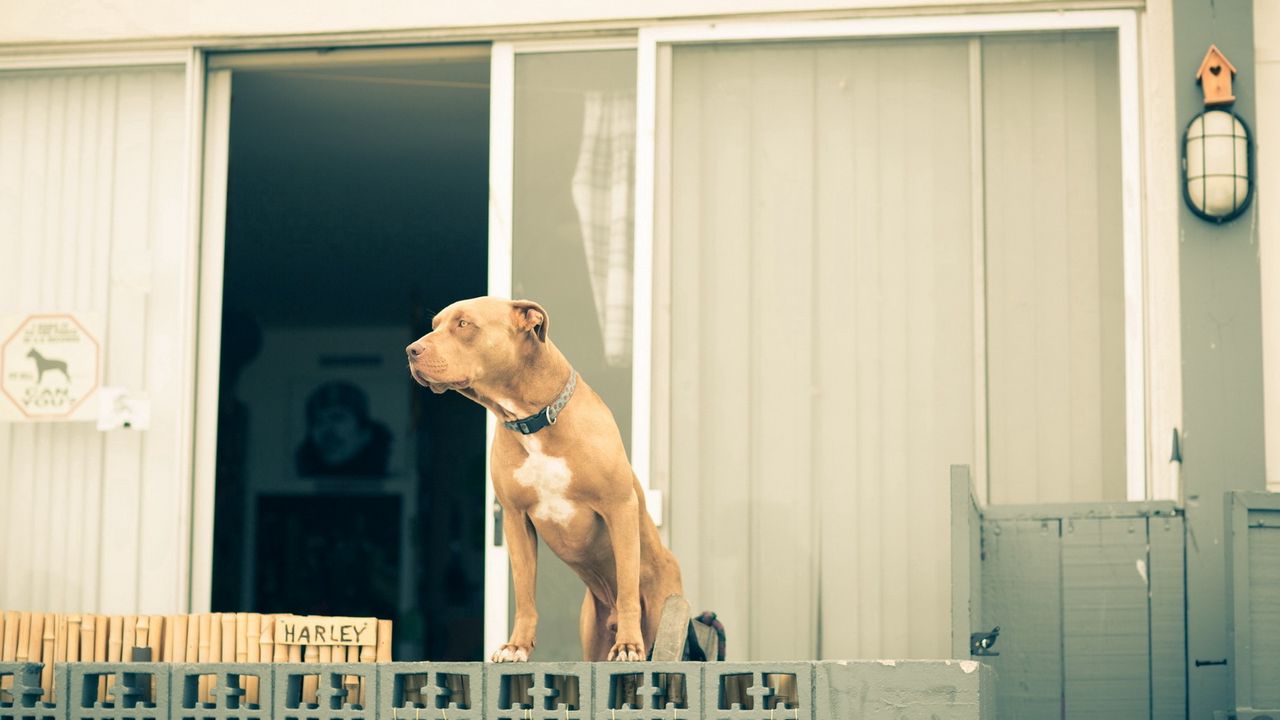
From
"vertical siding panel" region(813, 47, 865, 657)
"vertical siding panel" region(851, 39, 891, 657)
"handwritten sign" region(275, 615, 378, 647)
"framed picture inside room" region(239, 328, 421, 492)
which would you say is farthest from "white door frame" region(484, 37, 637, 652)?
"framed picture inside room" region(239, 328, 421, 492)

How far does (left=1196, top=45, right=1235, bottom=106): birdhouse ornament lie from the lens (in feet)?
16.7

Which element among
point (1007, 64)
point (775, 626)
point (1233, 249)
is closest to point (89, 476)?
point (775, 626)

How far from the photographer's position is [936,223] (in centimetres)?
537

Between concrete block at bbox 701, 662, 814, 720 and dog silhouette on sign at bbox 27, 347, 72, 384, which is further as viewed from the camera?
dog silhouette on sign at bbox 27, 347, 72, 384

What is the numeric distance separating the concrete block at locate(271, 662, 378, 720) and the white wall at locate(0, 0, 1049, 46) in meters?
2.77

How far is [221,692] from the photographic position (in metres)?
3.50

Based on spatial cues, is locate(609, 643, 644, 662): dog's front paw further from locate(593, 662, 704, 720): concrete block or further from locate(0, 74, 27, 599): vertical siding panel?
locate(0, 74, 27, 599): vertical siding panel

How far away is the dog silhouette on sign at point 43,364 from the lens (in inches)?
223

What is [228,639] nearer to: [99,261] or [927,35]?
[99,261]

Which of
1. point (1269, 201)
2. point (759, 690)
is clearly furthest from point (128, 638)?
point (1269, 201)

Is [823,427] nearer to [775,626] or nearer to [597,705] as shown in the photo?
[775,626]

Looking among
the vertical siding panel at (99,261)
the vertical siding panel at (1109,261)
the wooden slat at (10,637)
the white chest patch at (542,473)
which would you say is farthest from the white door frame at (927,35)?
the wooden slat at (10,637)

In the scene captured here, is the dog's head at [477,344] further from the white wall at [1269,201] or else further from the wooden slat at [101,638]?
the white wall at [1269,201]

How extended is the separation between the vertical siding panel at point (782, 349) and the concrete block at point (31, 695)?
7.64 ft
